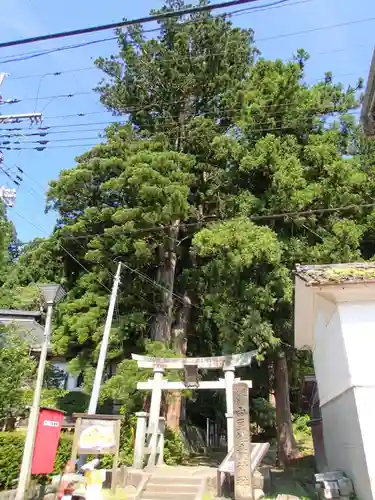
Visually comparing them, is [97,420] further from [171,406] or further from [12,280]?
[12,280]

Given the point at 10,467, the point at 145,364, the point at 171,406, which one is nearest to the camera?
the point at 10,467

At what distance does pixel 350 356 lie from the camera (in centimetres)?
734

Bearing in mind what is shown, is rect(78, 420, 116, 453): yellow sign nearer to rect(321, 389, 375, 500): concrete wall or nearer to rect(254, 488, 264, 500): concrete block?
rect(254, 488, 264, 500): concrete block

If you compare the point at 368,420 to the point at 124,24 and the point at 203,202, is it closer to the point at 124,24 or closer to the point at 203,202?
the point at 124,24

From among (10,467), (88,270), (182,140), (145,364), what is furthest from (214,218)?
(10,467)

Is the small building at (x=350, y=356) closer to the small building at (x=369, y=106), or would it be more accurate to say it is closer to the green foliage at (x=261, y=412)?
the small building at (x=369, y=106)

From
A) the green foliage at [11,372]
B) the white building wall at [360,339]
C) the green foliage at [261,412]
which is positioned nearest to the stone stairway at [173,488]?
the green foliage at [11,372]

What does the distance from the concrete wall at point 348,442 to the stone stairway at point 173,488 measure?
3.49 m

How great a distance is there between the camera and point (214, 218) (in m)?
20.7

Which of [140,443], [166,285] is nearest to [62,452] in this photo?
[140,443]

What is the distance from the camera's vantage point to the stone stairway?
10.4 meters

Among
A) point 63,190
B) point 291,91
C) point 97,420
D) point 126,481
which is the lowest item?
point 126,481

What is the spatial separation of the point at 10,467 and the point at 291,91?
15.7m

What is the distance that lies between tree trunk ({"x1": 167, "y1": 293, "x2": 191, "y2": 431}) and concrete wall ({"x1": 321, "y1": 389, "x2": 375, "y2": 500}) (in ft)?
28.0
